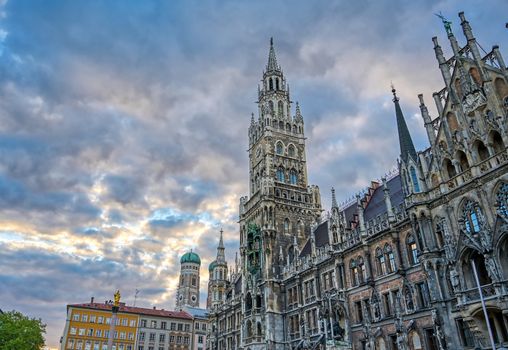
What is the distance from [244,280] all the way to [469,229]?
3643cm

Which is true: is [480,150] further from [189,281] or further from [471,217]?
[189,281]

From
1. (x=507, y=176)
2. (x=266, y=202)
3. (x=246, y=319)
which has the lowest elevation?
(x=246, y=319)

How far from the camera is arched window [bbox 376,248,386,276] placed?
3656cm

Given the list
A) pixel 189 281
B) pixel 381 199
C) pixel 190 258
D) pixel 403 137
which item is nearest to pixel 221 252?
pixel 381 199

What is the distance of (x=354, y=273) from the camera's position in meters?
40.4

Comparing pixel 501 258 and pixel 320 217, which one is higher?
pixel 320 217

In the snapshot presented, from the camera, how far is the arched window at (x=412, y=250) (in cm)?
3300

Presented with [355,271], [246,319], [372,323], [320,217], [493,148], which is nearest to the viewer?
[493,148]

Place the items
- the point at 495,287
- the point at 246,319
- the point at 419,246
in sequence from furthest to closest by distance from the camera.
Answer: the point at 246,319 → the point at 419,246 → the point at 495,287

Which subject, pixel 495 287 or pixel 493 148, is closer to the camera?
pixel 495 287

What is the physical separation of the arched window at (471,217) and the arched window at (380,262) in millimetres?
9892

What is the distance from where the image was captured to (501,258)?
24.9 meters

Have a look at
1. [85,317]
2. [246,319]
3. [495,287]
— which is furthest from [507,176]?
[85,317]

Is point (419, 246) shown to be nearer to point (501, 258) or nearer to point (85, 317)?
point (501, 258)
